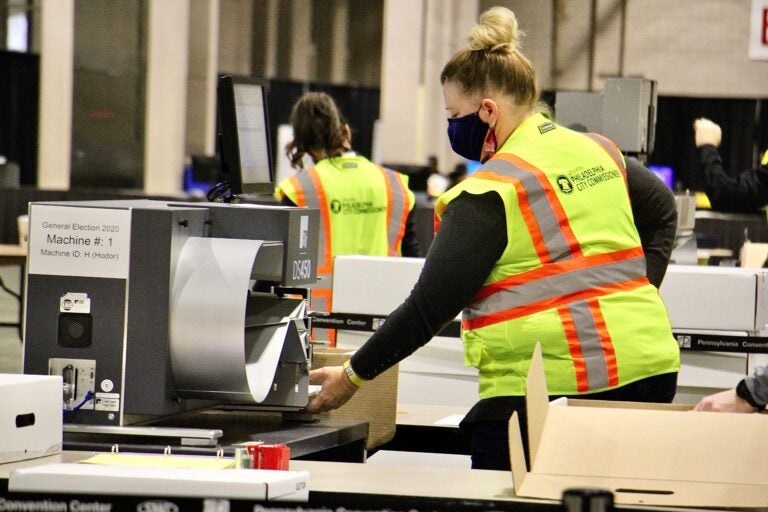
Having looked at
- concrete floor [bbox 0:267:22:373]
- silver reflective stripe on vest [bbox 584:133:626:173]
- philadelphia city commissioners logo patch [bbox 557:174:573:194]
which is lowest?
concrete floor [bbox 0:267:22:373]

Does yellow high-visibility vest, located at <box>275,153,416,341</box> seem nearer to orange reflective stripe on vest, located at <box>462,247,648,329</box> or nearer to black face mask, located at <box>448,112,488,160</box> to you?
black face mask, located at <box>448,112,488,160</box>

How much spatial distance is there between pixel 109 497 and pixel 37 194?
32.7 feet

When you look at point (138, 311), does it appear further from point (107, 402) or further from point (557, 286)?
point (557, 286)

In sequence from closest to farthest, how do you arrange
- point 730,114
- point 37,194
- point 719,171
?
point 719,171, point 37,194, point 730,114

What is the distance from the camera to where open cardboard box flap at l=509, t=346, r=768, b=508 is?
5.67ft

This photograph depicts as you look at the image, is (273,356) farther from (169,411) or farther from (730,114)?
(730,114)

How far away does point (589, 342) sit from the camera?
7.23 ft

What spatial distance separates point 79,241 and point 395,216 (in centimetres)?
308

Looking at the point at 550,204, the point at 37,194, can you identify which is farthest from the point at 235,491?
the point at 37,194

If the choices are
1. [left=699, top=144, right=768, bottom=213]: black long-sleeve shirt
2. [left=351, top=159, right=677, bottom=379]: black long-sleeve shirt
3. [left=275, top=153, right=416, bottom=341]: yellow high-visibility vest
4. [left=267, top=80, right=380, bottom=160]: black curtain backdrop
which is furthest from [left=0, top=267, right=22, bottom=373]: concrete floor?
[left=267, top=80, right=380, bottom=160]: black curtain backdrop

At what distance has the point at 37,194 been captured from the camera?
11227mm

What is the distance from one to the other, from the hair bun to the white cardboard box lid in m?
0.89

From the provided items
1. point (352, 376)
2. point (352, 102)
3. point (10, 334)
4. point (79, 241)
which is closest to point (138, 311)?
point (79, 241)

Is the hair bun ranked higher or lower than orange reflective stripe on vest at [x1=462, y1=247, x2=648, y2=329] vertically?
higher
